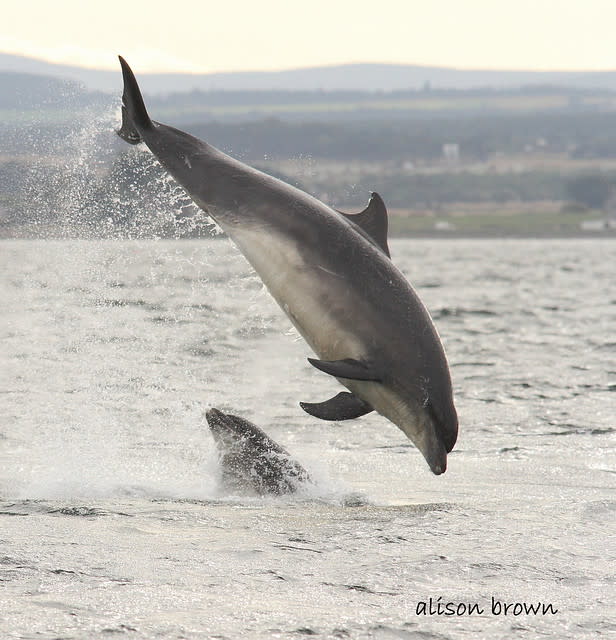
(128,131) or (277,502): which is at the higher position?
(128,131)

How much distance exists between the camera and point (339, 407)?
761cm

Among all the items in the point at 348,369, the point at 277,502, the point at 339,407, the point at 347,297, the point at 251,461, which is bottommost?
the point at 277,502

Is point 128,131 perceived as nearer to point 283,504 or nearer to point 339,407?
point 339,407

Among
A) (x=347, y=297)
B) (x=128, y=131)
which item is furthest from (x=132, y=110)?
(x=347, y=297)

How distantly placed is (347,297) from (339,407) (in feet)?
2.36

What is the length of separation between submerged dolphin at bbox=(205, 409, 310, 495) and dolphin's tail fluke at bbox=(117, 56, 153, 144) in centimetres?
295

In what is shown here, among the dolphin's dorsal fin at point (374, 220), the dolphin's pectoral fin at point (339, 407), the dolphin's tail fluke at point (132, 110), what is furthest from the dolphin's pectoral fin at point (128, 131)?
the dolphin's pectoral fin at point (339, 407)

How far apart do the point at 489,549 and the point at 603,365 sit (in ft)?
45.9

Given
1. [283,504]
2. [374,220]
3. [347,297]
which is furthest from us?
[283,504]

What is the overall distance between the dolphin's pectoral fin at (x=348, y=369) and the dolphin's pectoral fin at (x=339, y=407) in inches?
7.0

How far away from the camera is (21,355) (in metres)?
18.9

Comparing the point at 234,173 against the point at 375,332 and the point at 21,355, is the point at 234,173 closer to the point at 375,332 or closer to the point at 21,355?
the point at 375,332

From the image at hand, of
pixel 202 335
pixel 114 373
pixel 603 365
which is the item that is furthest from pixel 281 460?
pixel 202 335

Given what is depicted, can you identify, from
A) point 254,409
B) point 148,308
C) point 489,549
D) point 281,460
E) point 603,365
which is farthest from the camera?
point 148,308
